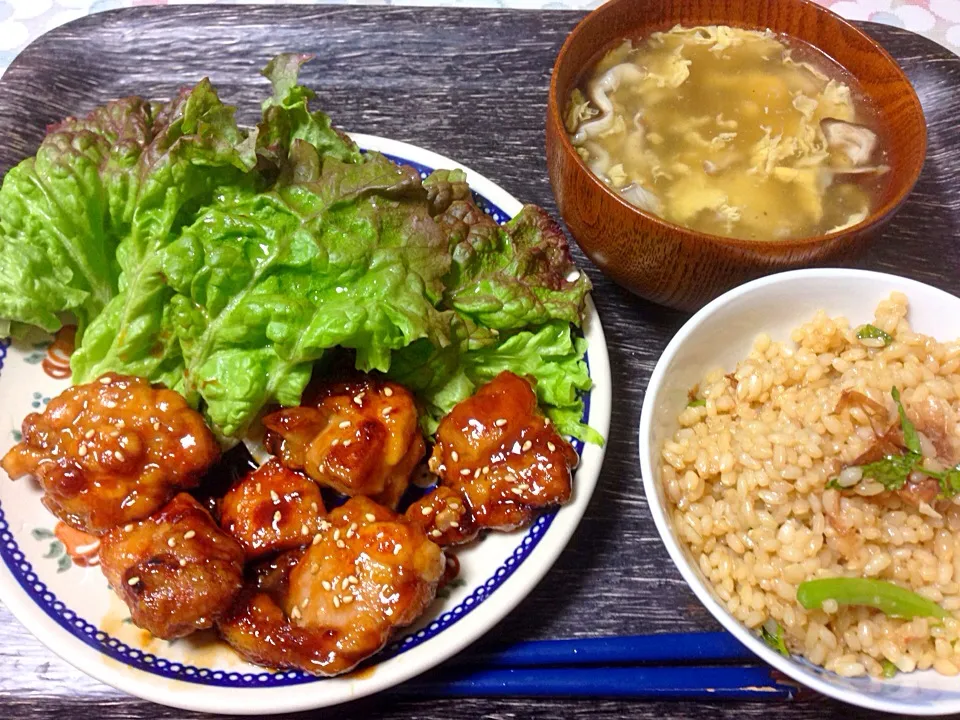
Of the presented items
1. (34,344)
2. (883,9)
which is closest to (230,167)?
(34,344)

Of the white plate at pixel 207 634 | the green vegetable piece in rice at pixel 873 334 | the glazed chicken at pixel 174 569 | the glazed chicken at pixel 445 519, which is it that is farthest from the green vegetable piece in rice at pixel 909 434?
the glazed chicken at pixel 174 569

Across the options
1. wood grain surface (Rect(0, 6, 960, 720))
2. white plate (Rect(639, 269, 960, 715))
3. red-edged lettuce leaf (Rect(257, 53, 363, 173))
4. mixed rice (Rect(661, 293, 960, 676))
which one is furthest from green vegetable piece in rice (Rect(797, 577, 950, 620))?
red-edged lettuce leaf (Rect(257, 53, 363, 173))

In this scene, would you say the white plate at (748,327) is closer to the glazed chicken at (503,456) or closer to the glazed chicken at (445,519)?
the glazed chicken at (503,456)

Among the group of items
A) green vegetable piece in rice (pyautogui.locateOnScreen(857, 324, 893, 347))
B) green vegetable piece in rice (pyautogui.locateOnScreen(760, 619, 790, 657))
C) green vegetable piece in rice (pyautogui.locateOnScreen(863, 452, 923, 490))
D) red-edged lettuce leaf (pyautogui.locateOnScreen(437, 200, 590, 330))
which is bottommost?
green vegetable piece in rice (pyautogui.locateOnScreen(760, 619, 790, 657))

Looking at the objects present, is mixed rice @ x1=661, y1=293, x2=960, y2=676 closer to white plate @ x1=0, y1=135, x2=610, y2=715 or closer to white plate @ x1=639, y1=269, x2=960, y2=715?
white plate @ x1=639, y1=269, x2=960, y2=715

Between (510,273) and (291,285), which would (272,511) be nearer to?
(291,285)

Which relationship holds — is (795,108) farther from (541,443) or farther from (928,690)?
(928,690)

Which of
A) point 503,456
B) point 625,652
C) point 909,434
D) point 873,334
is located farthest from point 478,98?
point 625,652
